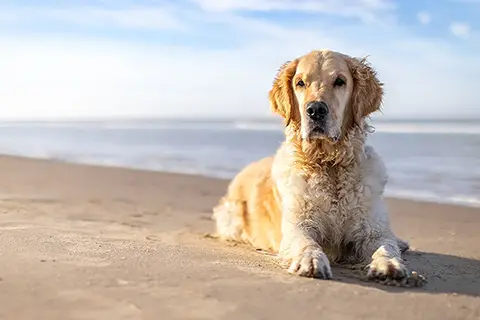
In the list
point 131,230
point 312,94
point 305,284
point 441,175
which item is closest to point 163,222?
point 131,230

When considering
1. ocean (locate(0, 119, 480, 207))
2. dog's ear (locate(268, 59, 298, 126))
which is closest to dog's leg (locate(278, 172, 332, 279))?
dog's ear (locate(268, 59, 298, 126))

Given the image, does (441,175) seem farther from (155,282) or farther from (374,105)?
(155,282)

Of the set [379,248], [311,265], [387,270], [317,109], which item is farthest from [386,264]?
[317,109]

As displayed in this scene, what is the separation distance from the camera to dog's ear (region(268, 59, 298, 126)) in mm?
5078

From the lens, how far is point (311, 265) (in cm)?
386

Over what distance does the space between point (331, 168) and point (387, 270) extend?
3.73 feet

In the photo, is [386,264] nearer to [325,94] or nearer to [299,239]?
[299,239]

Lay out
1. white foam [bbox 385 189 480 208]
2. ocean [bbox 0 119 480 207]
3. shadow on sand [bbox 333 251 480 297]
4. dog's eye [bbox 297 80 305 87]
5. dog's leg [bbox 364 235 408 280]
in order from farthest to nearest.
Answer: ocean [bbox 0 119 480 207] < white foam [bbox 385 189 480 208] < dog's eye [bbox 297 80 305 87] < dog's leg [bbox 364 235 408 280] < shadow on sand [bbox 333 251 480 297]

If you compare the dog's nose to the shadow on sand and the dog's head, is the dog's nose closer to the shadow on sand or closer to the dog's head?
the dog's head

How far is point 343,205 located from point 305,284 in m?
1.21

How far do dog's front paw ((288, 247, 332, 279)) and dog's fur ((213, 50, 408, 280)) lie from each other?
0.24 meters

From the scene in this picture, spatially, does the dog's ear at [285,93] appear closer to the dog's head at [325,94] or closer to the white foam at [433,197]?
the dog's head at [325,94]

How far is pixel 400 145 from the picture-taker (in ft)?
55.9

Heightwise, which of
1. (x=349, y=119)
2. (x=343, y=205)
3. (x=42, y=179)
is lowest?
(x=42, y=179)
